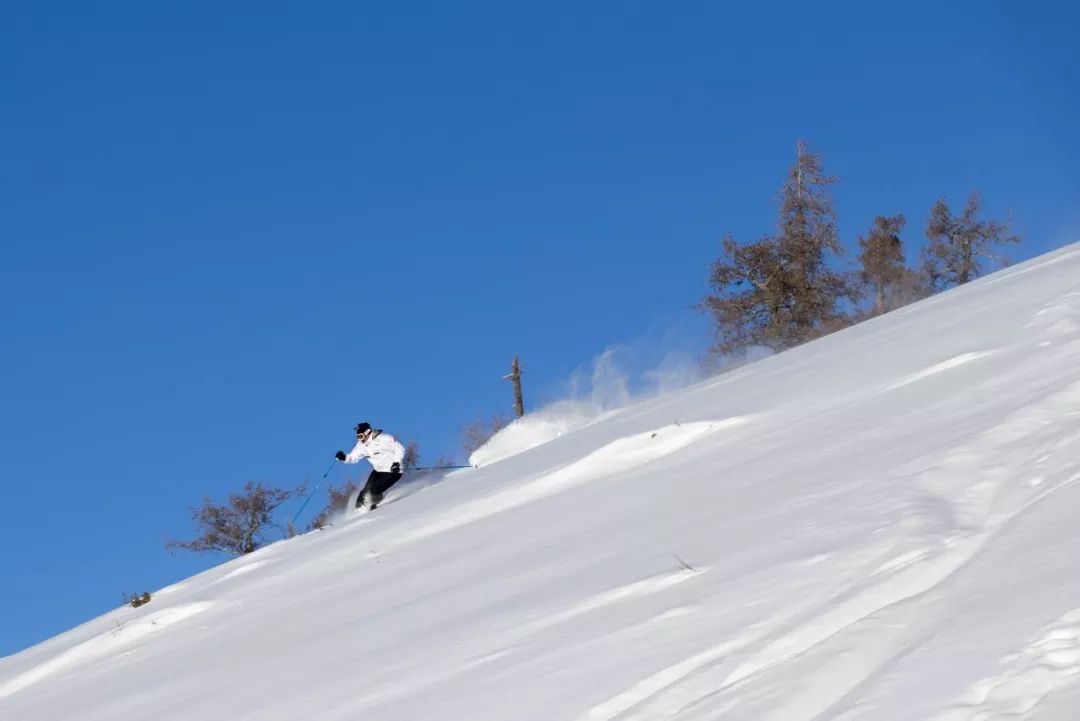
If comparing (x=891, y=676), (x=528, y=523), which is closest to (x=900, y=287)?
(x=528, y=523)

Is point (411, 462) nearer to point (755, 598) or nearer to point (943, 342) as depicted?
point (943, 342)

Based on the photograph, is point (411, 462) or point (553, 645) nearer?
point (553, 645)

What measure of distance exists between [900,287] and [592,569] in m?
29.6

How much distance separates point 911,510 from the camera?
18.4ft

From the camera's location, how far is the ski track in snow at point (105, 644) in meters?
11.1

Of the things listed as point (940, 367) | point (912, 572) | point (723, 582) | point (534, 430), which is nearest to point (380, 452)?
point (534, 430)

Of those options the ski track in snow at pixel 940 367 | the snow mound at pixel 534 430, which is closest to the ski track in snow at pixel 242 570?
the snow mound at pixel 534 430

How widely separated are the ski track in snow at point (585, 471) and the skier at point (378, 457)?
519cm

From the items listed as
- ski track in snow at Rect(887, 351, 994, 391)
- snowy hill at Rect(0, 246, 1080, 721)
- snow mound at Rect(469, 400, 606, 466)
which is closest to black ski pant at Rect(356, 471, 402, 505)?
snow mound at Rect(469, 400, 606, 466)

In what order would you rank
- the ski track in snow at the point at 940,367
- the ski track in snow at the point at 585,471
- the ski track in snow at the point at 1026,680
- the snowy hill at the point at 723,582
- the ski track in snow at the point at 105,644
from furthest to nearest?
1. the ski track in snow at the point at 105,644
2. the ski track in snow at the point at 585,471
3. the ski track in snow at the point at 940,367
4. the snowy hill at the point at 723,582
5. the ski track in snow at the point at 1026,680

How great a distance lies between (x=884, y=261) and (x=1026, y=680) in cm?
3318

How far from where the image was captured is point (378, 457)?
16.6 m

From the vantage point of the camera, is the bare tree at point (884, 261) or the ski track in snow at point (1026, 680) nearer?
the ski track in snow at point (1026, 680)

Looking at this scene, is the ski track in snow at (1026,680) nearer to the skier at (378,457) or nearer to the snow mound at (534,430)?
the skier at (378,457)
